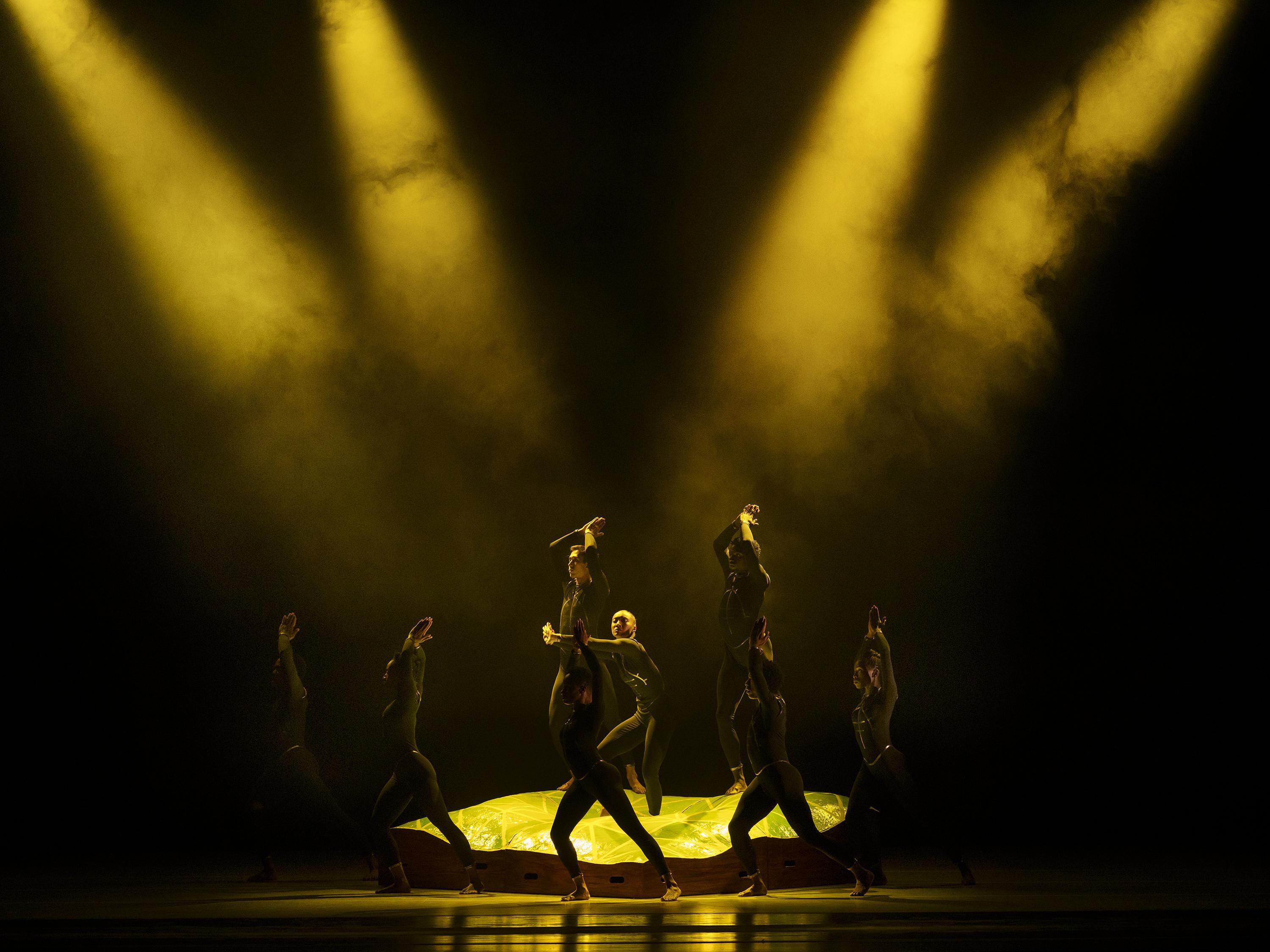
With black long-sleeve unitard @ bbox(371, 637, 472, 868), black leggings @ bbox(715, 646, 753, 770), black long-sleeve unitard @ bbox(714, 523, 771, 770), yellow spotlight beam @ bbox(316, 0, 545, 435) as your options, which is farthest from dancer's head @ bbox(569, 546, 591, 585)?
yellow spotlight beam @ bbox(316, 0, 545, 435)

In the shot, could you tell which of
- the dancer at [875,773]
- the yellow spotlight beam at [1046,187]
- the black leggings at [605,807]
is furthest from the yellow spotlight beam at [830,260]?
the black leggings at [605,807]

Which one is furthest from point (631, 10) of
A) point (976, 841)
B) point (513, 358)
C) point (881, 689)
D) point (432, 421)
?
point (976, 841)

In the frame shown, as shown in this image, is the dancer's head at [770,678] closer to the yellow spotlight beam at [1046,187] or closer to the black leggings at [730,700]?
the black leggings at [730,700]

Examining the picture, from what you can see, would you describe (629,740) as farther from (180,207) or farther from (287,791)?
(180,207)

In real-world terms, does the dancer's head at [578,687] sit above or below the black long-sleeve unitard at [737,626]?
below

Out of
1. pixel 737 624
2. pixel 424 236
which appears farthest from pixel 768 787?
pixel 424 236

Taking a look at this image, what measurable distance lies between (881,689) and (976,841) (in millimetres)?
4333

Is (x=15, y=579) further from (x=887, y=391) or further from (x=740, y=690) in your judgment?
(x=887, y=391)

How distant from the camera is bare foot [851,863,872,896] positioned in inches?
272

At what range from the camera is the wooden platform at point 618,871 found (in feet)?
23.5

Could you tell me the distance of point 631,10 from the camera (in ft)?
38.3

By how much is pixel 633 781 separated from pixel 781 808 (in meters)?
2.05

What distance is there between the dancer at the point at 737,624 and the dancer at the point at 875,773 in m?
1.04

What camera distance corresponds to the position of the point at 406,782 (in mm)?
7211
